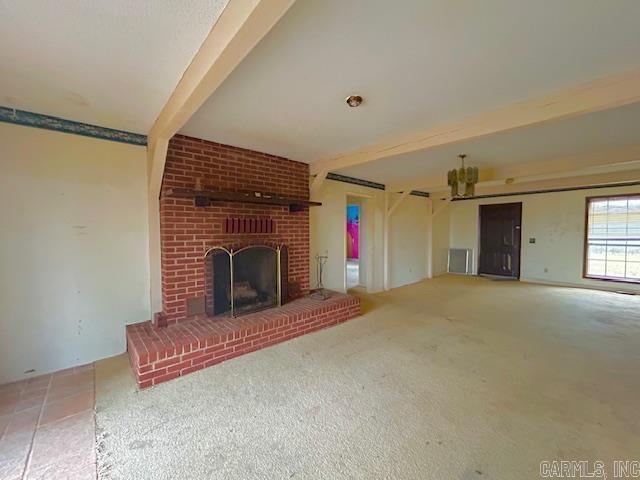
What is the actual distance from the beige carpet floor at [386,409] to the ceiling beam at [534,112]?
6.76ft

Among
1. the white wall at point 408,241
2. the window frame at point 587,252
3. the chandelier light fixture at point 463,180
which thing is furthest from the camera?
the white wall at point 408,241

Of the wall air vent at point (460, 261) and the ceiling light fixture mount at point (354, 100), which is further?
the wall air vent at point (460, 261)

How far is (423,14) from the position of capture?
1.25 m

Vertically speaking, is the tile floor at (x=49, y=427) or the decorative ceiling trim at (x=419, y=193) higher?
the decorative ceiling trim at (x=419, y=193)

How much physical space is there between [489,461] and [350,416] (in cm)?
78

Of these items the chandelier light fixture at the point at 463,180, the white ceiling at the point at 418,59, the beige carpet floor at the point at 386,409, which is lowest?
the beige carpet floor at the point at 386,409

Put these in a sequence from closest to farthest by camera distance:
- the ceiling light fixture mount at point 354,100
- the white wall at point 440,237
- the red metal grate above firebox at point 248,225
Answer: the ceiling light fixture mount at point 354,100 < the red metal grate above firebox at point 248,225 < the white wall at point 440,237

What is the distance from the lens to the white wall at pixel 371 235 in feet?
Result: 14.3

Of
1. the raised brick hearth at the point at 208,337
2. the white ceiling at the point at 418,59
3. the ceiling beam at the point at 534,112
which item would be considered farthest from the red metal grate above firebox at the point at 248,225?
the ceiling beam at the point at 534,112

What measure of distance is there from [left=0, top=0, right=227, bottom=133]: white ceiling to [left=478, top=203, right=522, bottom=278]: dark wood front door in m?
7.48

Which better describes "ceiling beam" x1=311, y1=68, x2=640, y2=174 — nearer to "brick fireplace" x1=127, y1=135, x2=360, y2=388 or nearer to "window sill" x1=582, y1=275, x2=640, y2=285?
"brick fireplace" x1=127, y1=135, x2=360, y2=388

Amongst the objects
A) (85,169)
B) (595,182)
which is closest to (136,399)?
(85,169)

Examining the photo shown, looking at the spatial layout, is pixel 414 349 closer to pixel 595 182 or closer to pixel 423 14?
pixel 423 14

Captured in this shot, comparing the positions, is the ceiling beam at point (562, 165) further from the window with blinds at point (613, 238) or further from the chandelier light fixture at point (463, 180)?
the window with blinds at point (613, 238)
